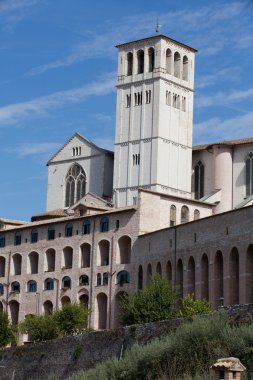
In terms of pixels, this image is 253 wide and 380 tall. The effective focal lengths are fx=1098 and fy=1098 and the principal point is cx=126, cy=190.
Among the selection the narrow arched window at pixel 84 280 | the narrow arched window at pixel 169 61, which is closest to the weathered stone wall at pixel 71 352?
the narrow arched window at pixel 84 280

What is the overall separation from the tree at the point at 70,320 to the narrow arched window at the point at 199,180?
27.5 meters

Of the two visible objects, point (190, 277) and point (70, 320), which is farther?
point (70, 320)

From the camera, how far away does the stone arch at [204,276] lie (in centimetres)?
6638

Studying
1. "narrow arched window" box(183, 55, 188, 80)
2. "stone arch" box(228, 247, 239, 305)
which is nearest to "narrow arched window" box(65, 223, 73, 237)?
"stone arch" box(228, 247, 239, 305)

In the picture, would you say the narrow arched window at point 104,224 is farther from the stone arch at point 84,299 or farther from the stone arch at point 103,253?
the stone arch at point 84,299

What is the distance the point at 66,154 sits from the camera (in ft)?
332

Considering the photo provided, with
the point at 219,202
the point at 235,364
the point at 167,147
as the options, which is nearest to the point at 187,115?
the point at 167,147

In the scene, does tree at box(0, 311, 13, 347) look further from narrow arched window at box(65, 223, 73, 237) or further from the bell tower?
the bell tower

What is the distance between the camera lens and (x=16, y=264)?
281ft

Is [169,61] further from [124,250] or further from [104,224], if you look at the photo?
[124,250]

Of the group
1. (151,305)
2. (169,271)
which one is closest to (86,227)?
(169,271)

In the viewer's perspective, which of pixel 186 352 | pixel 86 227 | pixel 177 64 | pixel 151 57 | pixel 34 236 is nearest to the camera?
pixel 186 352

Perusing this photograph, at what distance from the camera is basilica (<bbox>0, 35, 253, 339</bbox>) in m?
66.5

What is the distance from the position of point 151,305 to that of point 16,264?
83.9 feet
